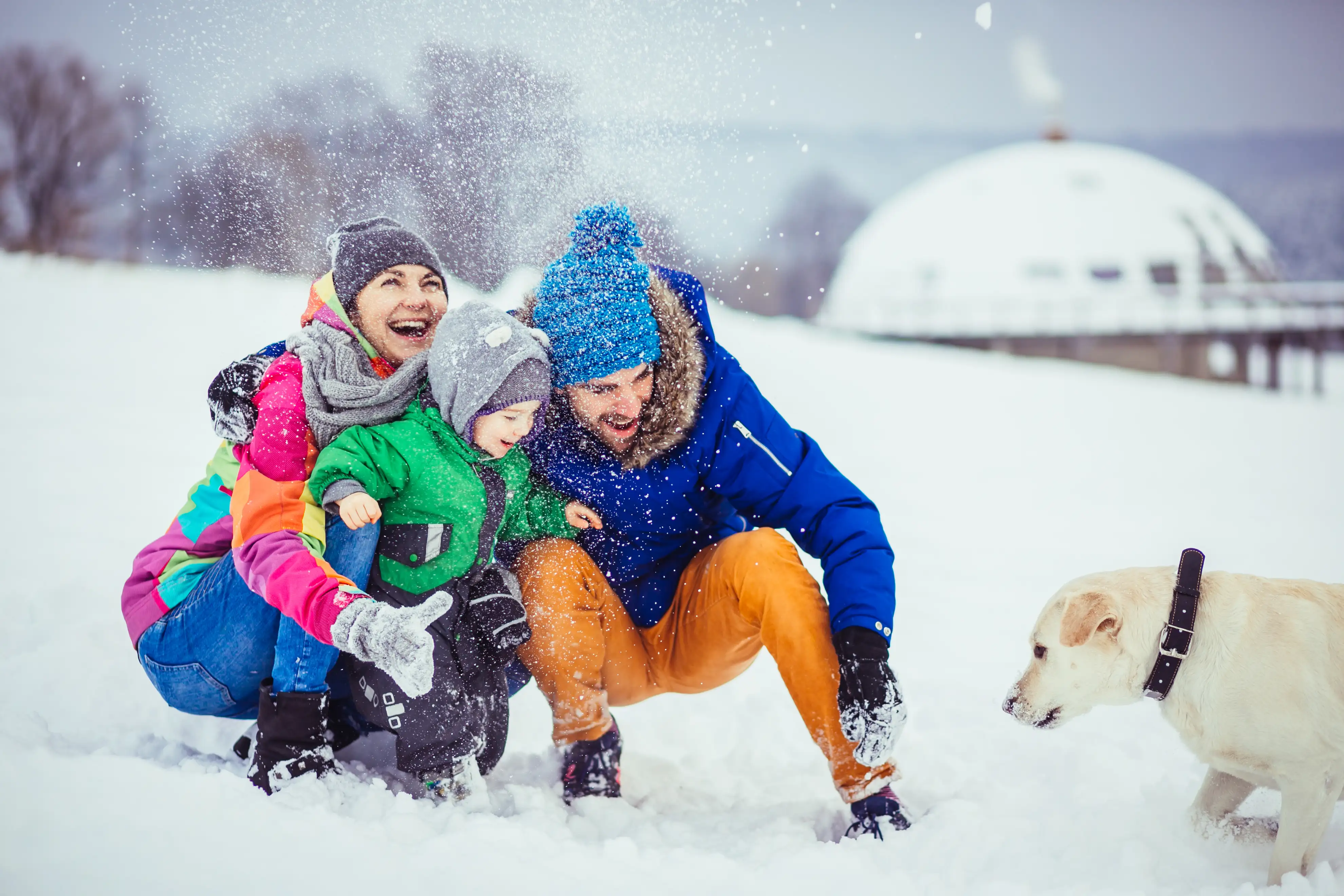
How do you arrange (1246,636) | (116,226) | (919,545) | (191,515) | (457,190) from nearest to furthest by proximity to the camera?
1. (1246,636)
2. (191,515)
3. (457,190)
4. (919,545)
5. (116,226)

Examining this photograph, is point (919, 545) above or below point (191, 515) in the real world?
below

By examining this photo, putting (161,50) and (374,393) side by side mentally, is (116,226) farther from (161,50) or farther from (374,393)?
(374,393)

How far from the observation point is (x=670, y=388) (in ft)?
7.84

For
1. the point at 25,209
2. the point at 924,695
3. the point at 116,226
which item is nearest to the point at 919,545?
the point at 924,695

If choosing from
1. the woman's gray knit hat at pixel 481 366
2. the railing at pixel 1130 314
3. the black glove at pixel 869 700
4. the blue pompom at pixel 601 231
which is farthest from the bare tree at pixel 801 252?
the railing at pixel 1130 314

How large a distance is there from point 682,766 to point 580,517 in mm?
818

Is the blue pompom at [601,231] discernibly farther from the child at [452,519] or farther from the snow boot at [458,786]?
the snow boot at [458,786]

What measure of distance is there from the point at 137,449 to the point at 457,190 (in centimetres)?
454

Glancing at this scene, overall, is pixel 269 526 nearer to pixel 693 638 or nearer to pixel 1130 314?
pixel 693 638

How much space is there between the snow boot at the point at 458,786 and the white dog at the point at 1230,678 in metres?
1.29

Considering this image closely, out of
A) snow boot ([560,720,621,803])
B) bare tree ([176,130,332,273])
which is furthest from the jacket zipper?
bare tree ([176,130,332,273])

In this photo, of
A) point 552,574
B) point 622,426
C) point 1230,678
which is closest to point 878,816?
point 1230,678

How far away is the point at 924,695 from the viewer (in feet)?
10.5

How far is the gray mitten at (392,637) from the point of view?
1.88 meters
